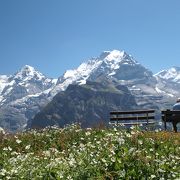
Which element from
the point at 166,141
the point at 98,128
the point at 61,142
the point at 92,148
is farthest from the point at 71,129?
the point at 92,148

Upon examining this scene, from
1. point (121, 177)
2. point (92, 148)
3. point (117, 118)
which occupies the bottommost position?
point (121, 177)

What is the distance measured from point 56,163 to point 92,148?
10.5 ft

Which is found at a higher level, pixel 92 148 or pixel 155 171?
pixel 92 148

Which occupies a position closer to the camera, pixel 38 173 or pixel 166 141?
pixel 38 173

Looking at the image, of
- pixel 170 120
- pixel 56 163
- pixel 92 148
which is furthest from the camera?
pixel 170 120

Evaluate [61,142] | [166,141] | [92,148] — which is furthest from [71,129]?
[92,148]

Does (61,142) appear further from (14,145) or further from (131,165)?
(131,165)

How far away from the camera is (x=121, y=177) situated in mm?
9836

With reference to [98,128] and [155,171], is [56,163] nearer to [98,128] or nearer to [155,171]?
[155,171]

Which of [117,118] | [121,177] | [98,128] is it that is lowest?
[121,177]

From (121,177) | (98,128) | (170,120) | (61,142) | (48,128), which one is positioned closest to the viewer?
(121,177)

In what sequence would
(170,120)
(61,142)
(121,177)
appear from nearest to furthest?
(121,177) → (61,142) → (170,120)

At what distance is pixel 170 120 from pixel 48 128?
8.18 meters

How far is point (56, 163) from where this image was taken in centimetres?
1083
